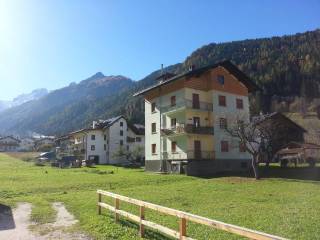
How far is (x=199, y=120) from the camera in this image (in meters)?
47.2

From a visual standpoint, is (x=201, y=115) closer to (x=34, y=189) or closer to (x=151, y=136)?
(x=151, y=136)

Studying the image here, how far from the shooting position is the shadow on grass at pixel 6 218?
14.7 metres

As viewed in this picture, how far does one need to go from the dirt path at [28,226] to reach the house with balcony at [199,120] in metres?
27.1

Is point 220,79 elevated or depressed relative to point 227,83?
elevated

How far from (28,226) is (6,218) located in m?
2.56

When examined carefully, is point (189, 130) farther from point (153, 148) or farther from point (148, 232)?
point (148, 232)

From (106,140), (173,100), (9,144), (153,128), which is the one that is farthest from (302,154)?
(9,144)

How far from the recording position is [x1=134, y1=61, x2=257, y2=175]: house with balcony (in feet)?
149

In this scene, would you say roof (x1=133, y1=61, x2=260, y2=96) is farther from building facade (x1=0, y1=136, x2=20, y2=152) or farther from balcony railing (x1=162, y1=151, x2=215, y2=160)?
building facade (x1=0, y1=136, x2=20, y2=152)

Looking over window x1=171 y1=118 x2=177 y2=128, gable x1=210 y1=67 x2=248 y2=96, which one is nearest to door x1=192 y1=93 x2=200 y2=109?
gable x1=210 y1=67 x2=248 y2=96

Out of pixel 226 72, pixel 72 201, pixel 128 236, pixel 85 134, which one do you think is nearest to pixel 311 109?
pixel 226 72

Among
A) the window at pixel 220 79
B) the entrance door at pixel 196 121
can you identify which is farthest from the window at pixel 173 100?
the window at pixel 220 79

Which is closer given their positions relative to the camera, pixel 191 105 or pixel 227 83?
pixel 191 105

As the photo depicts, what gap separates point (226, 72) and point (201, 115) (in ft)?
23.4
